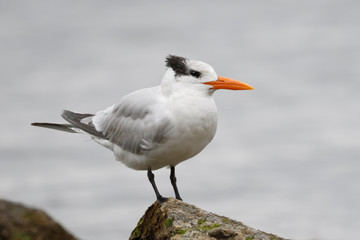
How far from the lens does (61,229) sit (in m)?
7.07

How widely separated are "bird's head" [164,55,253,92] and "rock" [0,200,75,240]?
2.24 meters

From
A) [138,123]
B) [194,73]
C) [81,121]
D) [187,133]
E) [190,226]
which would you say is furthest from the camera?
[81,121]

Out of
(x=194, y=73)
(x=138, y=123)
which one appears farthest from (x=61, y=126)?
(x=194, y=73)

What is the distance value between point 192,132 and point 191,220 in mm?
1228

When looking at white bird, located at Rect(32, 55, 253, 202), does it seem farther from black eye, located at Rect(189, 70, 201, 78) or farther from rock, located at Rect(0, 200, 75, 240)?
rock, located at Rect(0, 200, 75, 240)

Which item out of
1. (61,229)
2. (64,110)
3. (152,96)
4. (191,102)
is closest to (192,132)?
(191,102)

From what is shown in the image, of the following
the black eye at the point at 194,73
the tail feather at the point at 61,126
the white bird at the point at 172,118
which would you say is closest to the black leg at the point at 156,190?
the white bird at the point at 172,118

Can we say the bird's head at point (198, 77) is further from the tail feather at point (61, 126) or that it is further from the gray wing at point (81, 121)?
the tail feather at point (61, 126)

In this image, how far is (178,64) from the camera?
722 cm

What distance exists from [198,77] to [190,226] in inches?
78.3

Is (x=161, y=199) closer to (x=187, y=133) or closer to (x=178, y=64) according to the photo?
(x=187, y=133)

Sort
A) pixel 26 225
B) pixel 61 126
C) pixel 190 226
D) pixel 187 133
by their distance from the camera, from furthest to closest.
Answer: pixel 61 126 < pixel 187 133 < pixel 26 225 < pixel 190 226

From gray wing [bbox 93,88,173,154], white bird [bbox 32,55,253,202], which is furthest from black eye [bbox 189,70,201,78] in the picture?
gray wing [bbox 93,88,173,154]

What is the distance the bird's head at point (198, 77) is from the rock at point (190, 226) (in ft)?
4.85
